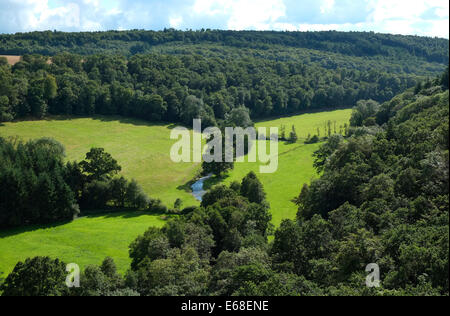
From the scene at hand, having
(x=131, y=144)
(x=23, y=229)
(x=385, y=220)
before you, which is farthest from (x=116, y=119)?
(x=385, y=220)

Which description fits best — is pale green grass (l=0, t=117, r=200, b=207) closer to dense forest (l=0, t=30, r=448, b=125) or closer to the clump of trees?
dense forest (l=0, t=30, r=448, b=125)

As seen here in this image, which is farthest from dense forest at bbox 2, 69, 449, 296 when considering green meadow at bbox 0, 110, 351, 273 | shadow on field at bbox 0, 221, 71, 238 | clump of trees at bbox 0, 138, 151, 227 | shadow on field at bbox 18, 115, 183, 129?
shadow on field at bbox 18, 115, 183, 129

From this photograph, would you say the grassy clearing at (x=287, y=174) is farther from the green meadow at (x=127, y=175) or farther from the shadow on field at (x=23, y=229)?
the shadow on field at (x=23, y=229)

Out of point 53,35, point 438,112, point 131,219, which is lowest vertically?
point 131,219

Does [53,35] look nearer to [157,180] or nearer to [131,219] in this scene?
[157,180]
